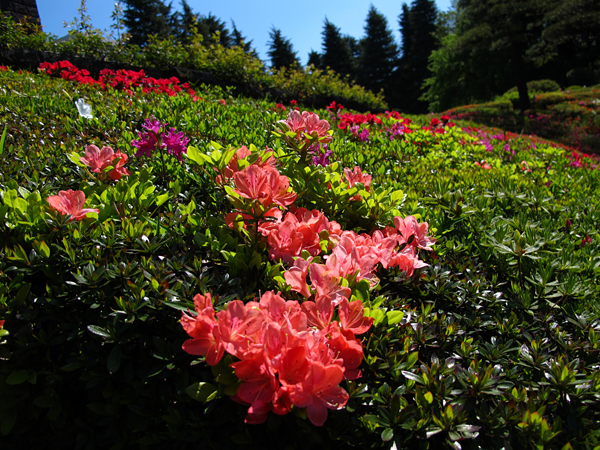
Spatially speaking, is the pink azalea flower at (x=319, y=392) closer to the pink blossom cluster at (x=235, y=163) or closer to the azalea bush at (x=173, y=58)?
the pink blossom cluster at (x=235, y=163)

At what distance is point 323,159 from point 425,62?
47454mm

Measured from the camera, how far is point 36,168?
1979 millimetres

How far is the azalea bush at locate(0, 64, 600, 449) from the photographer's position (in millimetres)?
955

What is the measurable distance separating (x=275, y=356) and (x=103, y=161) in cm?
133

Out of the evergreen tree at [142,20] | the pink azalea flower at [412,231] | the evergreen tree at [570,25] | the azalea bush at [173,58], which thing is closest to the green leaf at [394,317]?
the pink azalea flower at [412,231]

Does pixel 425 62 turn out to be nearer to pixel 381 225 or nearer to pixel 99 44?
pixel 99 44

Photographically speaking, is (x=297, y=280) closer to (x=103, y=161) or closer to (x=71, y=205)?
(x=71, y=205)

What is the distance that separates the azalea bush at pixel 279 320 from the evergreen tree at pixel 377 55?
46.4 meters

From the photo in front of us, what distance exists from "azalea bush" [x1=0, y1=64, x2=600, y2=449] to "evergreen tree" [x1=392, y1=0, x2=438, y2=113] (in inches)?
1828

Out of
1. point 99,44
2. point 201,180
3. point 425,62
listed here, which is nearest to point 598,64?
point 425,62

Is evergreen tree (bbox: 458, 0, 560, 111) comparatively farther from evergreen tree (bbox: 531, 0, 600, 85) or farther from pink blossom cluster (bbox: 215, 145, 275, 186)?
pink blossom cluster (bbox: 215, 145, 275, 186)

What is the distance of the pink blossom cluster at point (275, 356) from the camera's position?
0.85 metres

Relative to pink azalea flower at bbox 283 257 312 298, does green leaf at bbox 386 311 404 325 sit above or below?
below

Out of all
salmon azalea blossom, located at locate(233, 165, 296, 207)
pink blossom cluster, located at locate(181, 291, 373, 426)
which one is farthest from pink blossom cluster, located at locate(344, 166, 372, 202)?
pink blossom cluster, located at locate(181, 291, 373, 426)
